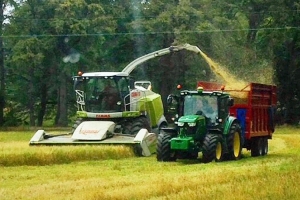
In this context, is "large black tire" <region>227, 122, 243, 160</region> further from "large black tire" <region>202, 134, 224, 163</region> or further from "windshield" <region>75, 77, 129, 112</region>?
"windshield" <region>75, 77, 129, 112</region>

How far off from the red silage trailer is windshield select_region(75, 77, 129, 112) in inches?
110

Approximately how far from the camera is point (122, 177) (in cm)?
1627

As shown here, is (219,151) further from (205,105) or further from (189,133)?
(205,105)

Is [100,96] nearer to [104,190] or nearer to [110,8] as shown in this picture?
[104,190]

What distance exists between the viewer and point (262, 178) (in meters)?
14.5

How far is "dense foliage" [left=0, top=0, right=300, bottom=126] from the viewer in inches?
1972

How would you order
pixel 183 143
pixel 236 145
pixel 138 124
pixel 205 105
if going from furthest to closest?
1. pixel 138 124
2. pixel 236 145
3. pixel 205 105
4. pixel 183 143

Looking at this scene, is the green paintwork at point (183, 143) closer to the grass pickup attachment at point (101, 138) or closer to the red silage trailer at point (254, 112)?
the grass pickup attachment at point (101, 138)

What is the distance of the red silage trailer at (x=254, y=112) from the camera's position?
23.7 metres

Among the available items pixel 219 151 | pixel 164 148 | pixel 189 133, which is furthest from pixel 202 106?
pixel 164 148

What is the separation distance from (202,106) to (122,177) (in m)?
6.10

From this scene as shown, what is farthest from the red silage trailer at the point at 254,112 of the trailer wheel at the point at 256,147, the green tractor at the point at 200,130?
the green tractor at the point at 200,130

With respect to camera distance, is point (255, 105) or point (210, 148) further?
point (255, 105)

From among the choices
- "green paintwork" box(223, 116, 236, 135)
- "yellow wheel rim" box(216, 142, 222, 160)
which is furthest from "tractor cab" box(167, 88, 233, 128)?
"yellow wheel rim" box(216, 142, 222, 160)
